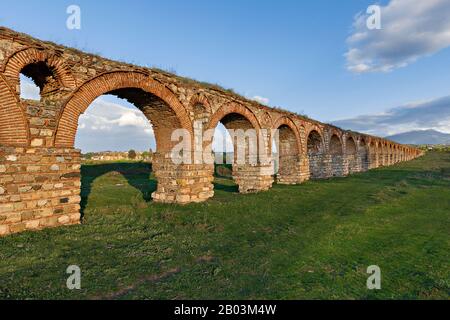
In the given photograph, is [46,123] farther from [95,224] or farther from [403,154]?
[403,154]

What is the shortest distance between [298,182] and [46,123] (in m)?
14.0

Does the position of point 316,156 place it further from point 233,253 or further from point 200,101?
point 233,253

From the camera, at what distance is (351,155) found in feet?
93.2

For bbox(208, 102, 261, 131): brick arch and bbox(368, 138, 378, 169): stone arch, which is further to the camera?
bbox(368, 138, 378, 169): stone arch

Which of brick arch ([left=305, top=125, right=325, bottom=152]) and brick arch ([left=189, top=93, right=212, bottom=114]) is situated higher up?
brick arch ([left=189, top=93, right=212, bottom=114])

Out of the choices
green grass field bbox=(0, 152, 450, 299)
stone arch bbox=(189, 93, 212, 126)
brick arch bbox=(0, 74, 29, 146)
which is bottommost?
green grass field bbox=(0, 152, 450, 299)

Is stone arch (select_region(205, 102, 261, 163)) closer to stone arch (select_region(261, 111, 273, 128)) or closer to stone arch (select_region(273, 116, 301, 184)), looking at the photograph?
A: stone arch (select_region(261, 111, 273, 128))

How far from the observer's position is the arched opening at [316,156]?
2152 cm

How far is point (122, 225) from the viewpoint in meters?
7.72

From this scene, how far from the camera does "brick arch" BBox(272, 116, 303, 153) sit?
54.1ft

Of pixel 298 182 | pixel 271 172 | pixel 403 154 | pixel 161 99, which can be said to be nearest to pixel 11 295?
pixel 161 99

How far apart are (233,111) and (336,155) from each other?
584 inches

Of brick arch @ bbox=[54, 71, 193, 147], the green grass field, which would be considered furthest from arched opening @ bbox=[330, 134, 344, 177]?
brick arch @ bbox=[54, 71, 193, 147]

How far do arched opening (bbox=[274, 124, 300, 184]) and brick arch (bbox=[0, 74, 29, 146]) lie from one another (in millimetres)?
13620
